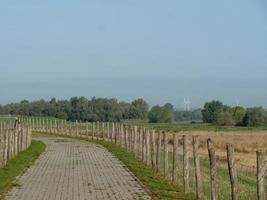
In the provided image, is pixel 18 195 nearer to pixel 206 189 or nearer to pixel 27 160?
pixel 206 189

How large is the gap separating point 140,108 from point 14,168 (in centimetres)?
8699

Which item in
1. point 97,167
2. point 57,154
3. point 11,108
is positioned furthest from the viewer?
point 11,108

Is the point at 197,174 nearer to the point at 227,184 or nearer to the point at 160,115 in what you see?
the point at 227,184

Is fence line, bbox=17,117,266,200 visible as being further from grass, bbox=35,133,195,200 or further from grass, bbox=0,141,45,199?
grass, bbox=0,141,45,199

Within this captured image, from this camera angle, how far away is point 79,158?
96.1 feet

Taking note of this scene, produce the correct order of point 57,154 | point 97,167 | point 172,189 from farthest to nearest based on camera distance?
point 57,154 → point 97,167 → point 172,189

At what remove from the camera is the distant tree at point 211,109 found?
374 feet

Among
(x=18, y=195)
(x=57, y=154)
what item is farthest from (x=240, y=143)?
(x=18, y=195)

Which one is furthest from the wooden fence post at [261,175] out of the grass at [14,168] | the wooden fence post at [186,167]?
the grass at [14,168]

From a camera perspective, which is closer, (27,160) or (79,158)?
(27,160)

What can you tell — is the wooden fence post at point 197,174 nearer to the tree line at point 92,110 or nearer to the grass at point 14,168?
the grass at point 14,168

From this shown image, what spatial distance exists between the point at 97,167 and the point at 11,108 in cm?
8972

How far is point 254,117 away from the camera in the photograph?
104 meters

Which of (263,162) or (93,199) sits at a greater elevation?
(263,162)
